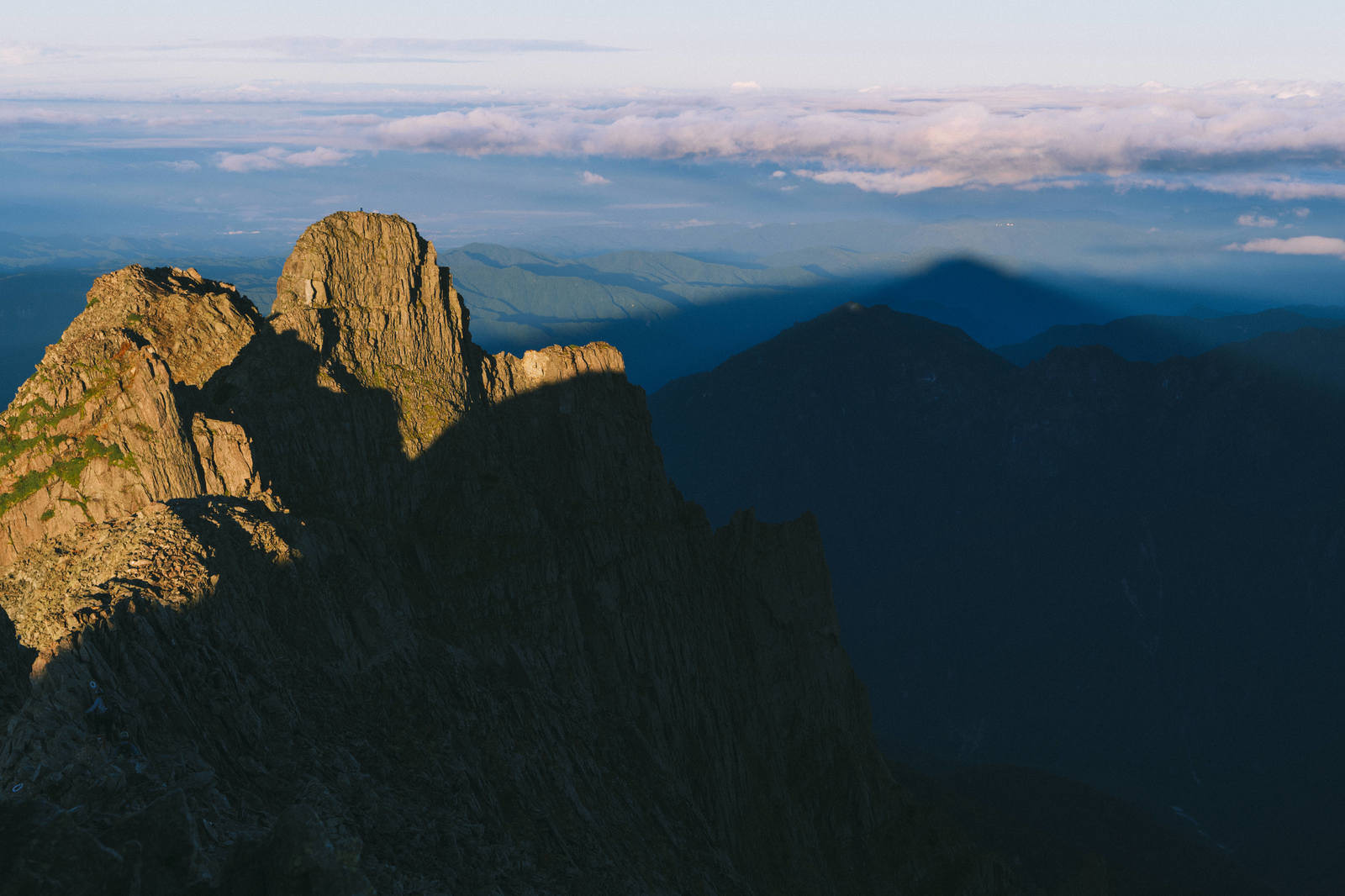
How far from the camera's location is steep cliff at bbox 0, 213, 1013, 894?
27.7m

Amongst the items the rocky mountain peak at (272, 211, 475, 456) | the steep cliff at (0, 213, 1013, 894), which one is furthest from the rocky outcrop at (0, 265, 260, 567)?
the rocky mountain peak at (272, 211, 475, 456)

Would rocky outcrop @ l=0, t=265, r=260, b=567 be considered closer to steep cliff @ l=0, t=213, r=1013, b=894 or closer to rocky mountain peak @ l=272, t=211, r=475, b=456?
steep cliff @ l=0, t=213, r=1013, b=894

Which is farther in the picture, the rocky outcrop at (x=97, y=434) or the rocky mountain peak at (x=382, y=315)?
the rocky mountain peak at (x=382, y=315)

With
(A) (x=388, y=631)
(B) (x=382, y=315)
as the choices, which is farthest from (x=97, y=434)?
(B) (x=382, y=315)

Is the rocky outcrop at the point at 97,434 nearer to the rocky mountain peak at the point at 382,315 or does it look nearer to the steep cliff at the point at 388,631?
the steep cliff at the point at 388,631

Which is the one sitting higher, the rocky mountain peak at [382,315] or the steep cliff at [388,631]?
the rocky mountain peak at [382,315]

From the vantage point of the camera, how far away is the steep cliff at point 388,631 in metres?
27.7

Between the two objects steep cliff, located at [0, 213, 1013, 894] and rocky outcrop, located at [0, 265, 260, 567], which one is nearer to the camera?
steep cliff, located at [0, 213, 1013, 894]

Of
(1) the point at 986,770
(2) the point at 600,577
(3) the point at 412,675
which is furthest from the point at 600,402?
(1) the point at 986,770

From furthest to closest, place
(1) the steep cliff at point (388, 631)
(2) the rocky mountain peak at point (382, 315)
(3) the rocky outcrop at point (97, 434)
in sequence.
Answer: (2) the rocky mountain peak at point (382, 315) → (3) the rocky outcrop at point (97, 434) → (1) the steep cliff at point (388, 631)

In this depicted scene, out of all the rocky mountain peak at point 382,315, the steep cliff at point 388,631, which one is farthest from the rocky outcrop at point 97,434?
the rocky mountain peak at point 382,315

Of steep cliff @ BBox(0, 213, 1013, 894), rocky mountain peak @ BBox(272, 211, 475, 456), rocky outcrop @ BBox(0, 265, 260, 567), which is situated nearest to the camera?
steep cliff @ BBox(0, 213, 1013, 894)

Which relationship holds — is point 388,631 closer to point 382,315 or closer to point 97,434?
point 97,434

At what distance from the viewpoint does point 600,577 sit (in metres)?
72.4
